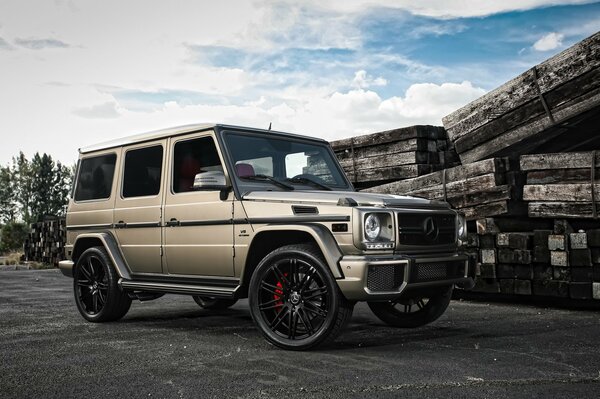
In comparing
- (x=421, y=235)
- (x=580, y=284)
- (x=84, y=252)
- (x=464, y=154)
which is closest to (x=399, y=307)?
(x=421, y=235)

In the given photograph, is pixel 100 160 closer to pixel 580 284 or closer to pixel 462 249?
pixel 462 249

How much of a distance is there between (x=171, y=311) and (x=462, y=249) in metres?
4.15

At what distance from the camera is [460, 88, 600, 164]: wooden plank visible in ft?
26.7

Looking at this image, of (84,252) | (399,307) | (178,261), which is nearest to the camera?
(178,261)

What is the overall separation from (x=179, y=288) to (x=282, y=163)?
5.41 ft

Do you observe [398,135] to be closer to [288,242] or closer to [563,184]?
[563,184]

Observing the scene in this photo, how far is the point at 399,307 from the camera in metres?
7.26

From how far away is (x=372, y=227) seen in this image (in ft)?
17.5

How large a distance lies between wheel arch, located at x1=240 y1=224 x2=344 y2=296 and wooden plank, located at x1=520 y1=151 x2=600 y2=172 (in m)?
4.05

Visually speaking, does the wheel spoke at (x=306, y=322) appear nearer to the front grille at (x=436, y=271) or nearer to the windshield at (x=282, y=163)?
the front grille at (x=436, y=271)

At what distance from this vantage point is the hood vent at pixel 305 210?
18.1 ft

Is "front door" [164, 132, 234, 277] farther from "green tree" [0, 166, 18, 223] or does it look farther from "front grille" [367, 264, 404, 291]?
"green tree" [0, 166, 18, 223]

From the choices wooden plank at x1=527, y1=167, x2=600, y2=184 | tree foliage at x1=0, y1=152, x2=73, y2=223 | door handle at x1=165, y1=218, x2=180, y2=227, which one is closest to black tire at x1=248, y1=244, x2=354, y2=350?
door handle at x1=165, y1=218, x2=180, y2=227

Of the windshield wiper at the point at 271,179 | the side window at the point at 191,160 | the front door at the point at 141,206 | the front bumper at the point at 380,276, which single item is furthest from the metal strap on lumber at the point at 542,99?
the front door at the point at 141,206
